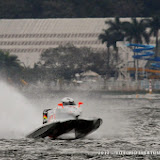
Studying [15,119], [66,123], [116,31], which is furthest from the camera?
[116,31]

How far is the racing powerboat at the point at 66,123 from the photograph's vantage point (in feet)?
140

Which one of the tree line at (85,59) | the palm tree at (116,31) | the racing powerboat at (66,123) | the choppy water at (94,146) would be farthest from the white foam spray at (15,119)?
the palm tree at (116,31)

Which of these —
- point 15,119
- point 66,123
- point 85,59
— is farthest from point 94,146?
point 85,59

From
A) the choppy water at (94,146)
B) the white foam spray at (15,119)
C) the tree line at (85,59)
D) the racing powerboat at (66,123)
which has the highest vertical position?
the tree line at (85,59)

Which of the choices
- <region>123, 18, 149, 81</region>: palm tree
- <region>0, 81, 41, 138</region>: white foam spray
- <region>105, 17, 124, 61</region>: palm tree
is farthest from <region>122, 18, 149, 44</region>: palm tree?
<region>0, 81, 41, 138</region>: white foam spray

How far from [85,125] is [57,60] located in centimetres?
13176

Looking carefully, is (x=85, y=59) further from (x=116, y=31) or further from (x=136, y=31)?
(x=136, y=31)

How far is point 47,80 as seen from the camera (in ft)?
569

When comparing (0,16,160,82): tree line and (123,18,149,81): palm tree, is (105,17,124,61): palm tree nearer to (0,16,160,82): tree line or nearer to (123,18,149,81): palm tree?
(0,16,160,82): tree line

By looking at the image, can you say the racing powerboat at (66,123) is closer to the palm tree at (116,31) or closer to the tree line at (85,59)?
the tree line at (85,59)

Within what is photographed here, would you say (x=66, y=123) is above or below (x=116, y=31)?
below

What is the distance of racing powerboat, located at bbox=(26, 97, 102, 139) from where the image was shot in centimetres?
4269

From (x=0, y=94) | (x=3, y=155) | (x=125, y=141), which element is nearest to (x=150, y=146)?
(x=125, y=141)

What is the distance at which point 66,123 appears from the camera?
4269 centimetres
